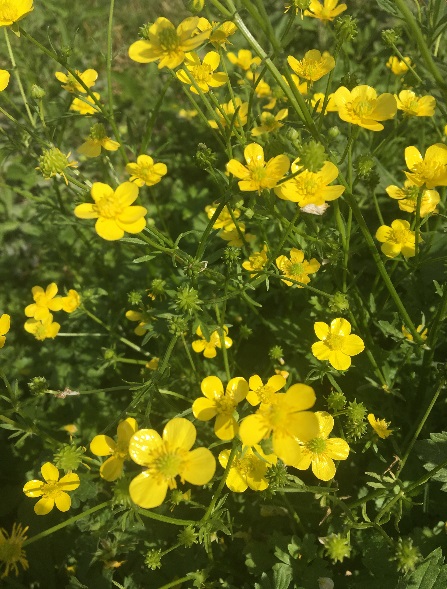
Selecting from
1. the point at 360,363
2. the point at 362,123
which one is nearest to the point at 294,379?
the point at 360,363

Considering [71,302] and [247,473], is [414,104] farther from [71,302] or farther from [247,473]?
[71,302]

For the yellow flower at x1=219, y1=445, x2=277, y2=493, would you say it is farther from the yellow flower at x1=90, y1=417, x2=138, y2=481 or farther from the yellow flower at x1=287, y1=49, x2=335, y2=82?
the yellow flower at x1=287, y1=49, x2=335, y2=82

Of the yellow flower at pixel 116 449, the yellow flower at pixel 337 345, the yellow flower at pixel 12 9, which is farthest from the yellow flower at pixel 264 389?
the yellow flower at pixel 12 9

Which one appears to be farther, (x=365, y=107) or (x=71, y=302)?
(x=71, y=302)

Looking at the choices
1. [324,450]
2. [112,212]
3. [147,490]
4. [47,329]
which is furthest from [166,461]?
[47,329]

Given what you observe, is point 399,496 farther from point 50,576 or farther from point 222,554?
point 50,576

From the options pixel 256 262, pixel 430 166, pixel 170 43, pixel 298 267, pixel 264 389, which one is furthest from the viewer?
pixel 256 262
